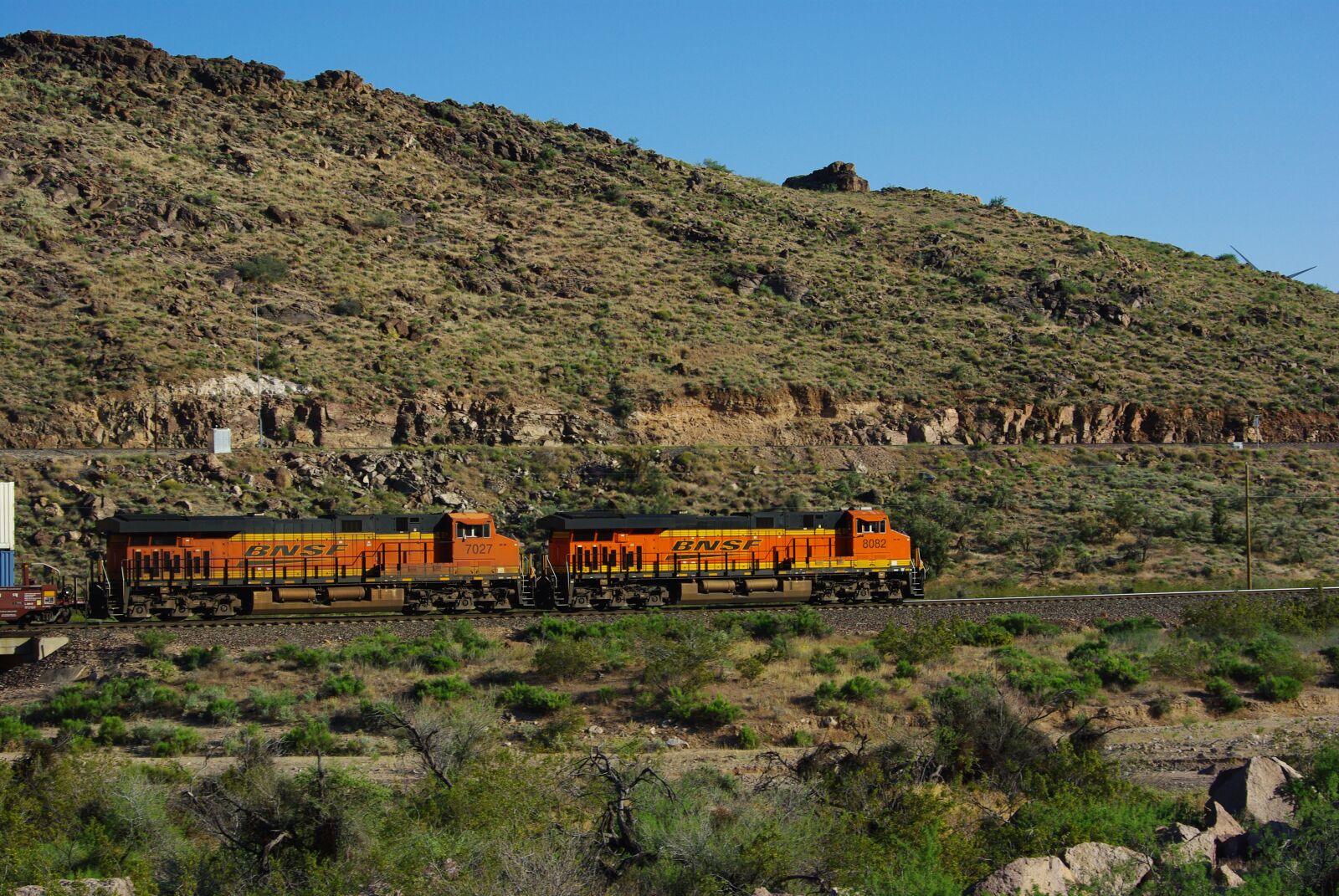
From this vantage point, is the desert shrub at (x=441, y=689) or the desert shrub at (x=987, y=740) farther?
the desert shrub at (x=441, y=689)

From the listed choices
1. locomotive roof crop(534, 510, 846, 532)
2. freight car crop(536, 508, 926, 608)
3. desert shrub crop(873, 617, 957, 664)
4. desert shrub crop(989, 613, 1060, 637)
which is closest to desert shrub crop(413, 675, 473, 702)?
freight car crop(536, 508, 926, 608)

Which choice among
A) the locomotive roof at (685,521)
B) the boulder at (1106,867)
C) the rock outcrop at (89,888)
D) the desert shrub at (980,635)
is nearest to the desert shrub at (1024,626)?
the desert shrub at (980,635)

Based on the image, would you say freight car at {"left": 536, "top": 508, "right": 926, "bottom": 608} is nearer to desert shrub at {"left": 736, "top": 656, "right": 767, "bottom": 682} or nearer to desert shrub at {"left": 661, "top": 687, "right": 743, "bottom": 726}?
desert shrub at {"left": 736, "top": 656, "right": 767, "bottom": 682}

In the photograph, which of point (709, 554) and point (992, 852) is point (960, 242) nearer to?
point (709, 554)

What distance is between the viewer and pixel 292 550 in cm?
3105

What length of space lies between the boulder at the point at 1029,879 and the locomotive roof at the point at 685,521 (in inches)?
858

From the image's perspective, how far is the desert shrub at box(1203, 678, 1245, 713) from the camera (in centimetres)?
2278

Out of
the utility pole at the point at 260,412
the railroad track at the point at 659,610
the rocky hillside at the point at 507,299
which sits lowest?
the railroad track at the point at 659,610

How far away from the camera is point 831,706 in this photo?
2216 cm

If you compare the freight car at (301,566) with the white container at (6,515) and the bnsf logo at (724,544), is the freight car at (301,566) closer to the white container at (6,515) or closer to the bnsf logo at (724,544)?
the white container at (6,515)

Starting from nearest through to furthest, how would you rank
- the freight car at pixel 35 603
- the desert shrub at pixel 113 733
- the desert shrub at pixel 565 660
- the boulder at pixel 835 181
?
the desert shrub at pixel 113 733, the desert shrub at pixel 565 660, the freight car at pixel 35 603, the boulder at pixel 835 181

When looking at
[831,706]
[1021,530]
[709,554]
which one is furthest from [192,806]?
[1021,530]

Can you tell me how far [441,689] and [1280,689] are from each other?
17076mm

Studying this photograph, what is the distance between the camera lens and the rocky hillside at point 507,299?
171 ft
